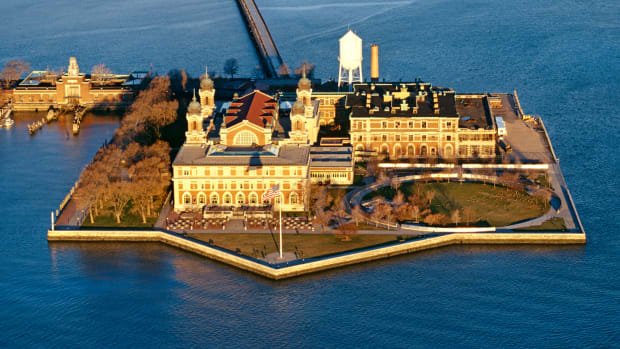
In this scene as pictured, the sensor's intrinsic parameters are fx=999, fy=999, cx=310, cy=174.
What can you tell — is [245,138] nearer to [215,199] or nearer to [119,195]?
[215,199]

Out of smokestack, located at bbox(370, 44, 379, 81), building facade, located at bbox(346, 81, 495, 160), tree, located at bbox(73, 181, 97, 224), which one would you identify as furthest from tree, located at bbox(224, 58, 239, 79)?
tree, located at bbox(73, 181, 97, 224)

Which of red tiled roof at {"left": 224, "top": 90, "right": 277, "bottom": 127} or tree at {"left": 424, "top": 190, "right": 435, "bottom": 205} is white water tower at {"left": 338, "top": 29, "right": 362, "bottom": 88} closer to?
red tiled roof at {"left": 224, "top": 90, "right": 277, "bottom": 127}

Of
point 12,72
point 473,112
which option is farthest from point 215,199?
point 12,72

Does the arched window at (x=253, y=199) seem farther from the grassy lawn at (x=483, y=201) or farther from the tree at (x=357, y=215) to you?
the grassy lawn at (x=483, y=201)

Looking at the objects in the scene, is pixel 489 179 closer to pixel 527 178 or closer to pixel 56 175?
pixel 527 178

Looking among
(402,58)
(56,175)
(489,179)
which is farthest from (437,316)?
(402,58)

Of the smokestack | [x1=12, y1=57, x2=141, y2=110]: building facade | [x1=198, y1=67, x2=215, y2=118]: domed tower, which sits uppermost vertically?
the smokestack

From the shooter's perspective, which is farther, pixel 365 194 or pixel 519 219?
pixel 365 194
